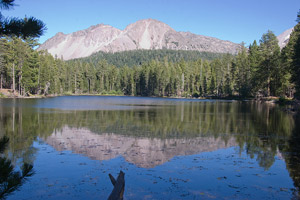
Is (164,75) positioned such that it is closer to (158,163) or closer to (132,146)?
(132,146)

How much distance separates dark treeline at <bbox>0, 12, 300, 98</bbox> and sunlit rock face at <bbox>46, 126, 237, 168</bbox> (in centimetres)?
1209

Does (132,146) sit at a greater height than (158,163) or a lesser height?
greater

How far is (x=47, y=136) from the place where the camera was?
1891cm

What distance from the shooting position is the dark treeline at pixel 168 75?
7275 centimetres

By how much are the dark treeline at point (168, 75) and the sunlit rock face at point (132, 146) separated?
1209 cm

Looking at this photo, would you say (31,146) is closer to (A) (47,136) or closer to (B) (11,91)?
(A) (47,136)

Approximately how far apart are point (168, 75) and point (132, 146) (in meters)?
121

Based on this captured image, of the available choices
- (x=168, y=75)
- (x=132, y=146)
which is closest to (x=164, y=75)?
(x=168, y=75)

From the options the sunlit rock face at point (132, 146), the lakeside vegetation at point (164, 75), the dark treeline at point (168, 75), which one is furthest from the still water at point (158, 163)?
the lakeside vegetation at point (164, 75)

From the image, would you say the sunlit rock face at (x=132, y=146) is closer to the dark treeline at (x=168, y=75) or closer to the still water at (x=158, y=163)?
the still water at (x=158, y=163)

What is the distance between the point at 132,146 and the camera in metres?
16.1

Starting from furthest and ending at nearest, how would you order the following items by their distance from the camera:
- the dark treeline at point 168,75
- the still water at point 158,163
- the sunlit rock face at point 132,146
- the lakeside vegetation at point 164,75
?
the lakeside vegetation at point 164,75 → the dark treeline at point 168,75 → the sunlit rock face at point 132,146 → the still water at point 158,163

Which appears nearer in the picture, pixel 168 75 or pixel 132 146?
pixel 132 146

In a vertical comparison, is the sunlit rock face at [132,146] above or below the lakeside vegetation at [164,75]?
below
